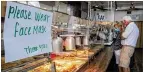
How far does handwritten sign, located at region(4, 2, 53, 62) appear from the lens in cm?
154

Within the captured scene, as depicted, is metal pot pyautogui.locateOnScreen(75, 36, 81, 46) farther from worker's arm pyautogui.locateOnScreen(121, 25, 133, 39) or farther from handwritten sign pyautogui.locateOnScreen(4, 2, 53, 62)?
handwritten sign pyautogui.locateOnScreen(4, 2, 53, 62)

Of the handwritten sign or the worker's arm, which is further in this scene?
the worker's arm

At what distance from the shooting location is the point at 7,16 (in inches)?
59.3

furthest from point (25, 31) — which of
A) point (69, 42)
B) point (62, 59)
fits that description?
point (69, 42)

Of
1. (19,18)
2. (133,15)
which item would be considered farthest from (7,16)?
(133,15)

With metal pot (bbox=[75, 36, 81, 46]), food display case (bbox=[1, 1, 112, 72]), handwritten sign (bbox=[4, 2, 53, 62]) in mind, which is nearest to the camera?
handwritten sign (bbox=[4, 2, 53, 62])

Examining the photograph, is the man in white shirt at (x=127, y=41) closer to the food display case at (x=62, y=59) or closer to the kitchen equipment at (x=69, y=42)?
the food display case at (x=62, y=59)

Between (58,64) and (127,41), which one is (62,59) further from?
(127,41)

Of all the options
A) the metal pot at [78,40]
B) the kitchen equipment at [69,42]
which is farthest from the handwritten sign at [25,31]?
the metal pot at [78,40]

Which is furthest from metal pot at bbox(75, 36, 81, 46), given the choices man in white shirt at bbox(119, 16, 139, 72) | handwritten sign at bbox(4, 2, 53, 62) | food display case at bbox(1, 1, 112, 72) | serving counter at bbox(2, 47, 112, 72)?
handwritten sign at bbox(4, 2, 53, 62)

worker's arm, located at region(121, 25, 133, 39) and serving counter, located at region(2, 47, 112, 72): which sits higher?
worker's arm, located at region(121, 25, 133, 39)

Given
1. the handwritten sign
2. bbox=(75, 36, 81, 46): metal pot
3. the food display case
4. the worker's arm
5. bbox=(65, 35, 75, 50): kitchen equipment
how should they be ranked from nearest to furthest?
the handwritten sign
the food display case
bbox=(65, 35, 75, 50): kitchen equipment
bbox=(75, 36, 81, 46): metal pot
the worker's arm

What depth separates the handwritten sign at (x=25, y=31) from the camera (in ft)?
5.05

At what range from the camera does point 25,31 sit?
1.75m
